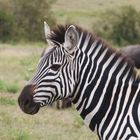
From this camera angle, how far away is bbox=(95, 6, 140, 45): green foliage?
33562mm

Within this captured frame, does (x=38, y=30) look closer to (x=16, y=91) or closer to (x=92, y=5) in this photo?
(x=92, y=5)

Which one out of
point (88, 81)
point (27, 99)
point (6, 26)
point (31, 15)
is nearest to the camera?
point (27, 99)

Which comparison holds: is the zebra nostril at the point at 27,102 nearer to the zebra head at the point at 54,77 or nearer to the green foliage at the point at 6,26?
the zebra head at the point at 54,77

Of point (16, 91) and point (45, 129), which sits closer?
point (45, 129)

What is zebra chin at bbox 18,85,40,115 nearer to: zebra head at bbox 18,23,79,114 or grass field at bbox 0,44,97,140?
zebra head at bbox 18,23,79,114

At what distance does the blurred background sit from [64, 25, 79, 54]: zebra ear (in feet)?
1.72

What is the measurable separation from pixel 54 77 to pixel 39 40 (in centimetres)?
2854

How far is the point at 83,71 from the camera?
5352mm

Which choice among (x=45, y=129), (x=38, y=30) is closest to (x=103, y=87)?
(x=45, y=129)

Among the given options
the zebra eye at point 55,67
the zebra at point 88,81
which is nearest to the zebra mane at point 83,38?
the zebra at point 88,81

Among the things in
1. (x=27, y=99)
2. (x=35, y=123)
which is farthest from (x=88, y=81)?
(x=35, y=123)

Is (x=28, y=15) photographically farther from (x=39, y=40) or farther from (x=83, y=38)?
(x=83, y=38)

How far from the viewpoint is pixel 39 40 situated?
33.8m

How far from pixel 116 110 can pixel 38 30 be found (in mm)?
29332
